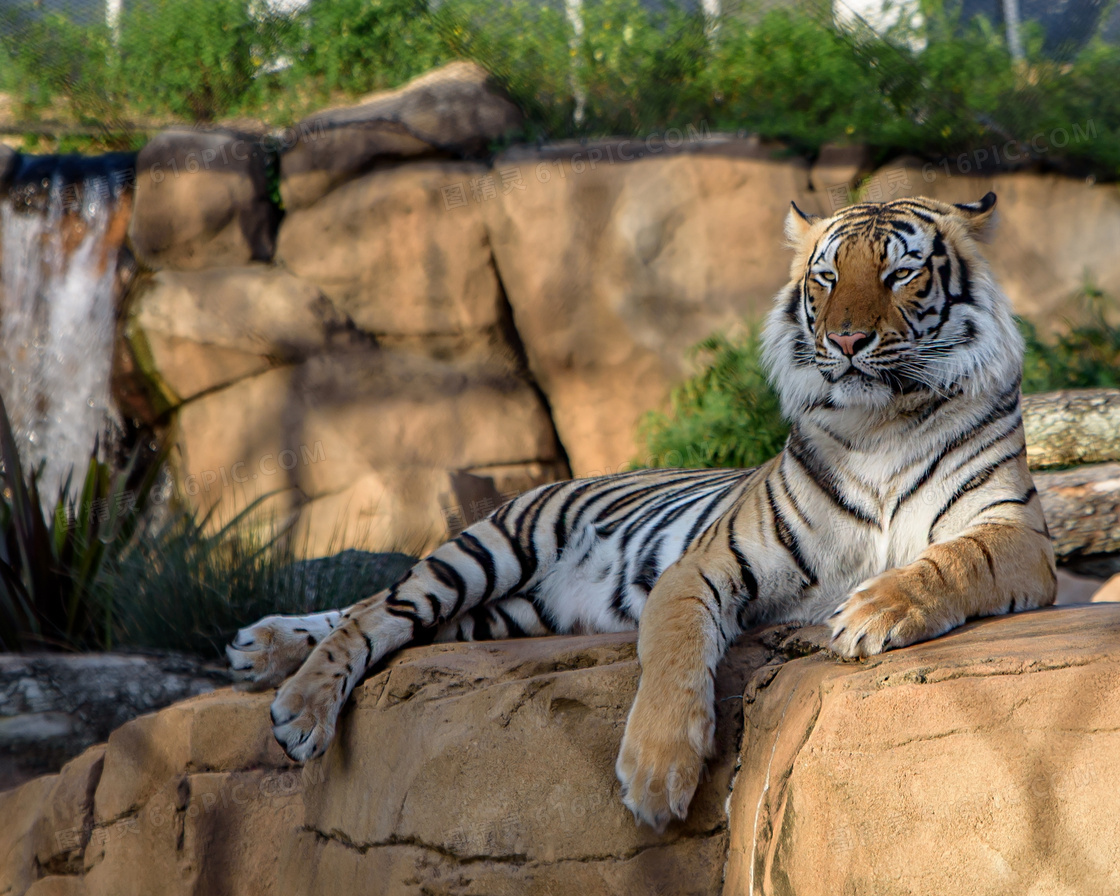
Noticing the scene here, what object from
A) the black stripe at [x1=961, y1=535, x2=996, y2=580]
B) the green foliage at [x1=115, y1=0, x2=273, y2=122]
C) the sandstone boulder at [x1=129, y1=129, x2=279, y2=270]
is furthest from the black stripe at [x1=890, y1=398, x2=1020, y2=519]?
the green foliage at [x1=115, y1=0, x2=273, y2=122]

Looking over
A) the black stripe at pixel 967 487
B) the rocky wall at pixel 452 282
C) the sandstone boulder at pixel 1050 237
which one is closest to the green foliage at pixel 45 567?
the rocky wall at pixel 452 282

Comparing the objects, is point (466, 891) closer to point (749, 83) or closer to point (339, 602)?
point (339, 602)

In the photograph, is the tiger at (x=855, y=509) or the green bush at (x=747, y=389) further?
the green bush at (x=747, y=389)

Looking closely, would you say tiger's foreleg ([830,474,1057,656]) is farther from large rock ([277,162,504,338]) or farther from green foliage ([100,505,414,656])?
large rock ([277,162,504,338])

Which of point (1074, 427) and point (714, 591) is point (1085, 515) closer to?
point (1074, 427)

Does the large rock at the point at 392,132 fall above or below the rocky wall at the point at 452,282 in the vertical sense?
above

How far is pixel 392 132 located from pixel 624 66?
5.88 ft

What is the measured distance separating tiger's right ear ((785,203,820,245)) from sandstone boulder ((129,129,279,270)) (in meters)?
5.07

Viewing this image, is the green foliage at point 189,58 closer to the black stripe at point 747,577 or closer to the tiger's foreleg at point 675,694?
the black stripe at point 747,577

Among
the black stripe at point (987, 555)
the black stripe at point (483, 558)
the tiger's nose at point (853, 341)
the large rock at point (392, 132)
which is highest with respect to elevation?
the large rock at point (392, 132)

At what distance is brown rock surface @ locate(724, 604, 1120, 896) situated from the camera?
134 cm

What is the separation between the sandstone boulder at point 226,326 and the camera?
259 inches

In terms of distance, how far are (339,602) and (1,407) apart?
1627 millimetres

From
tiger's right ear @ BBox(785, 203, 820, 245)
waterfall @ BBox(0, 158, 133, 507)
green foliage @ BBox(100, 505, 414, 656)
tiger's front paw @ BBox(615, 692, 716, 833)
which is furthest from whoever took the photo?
waterfall @ BBox(0, 158, 133, 507)
